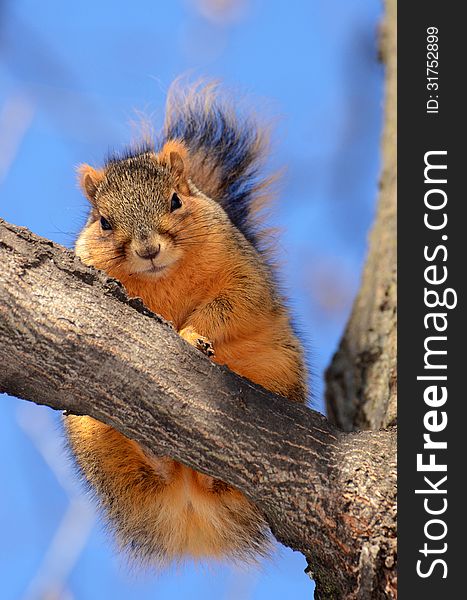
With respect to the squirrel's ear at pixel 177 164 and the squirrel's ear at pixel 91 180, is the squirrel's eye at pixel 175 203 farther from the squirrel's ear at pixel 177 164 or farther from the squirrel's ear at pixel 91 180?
the squirrel's ear at pixel 91 180

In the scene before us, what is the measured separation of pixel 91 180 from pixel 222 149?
0.81 meters

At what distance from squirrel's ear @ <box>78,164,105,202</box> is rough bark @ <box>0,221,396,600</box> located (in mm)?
1084

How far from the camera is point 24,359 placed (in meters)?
2.12

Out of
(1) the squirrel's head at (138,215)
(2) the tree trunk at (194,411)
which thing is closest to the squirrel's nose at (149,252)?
(1) the squirrel's head at (138,215)

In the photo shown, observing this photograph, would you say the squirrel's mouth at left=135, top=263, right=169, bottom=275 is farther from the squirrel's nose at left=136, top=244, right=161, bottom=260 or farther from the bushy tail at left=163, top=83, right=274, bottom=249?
the bushy tail at left=163, top=83, right=274, bottom=249

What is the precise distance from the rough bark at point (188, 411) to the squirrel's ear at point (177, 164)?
1.12 meters

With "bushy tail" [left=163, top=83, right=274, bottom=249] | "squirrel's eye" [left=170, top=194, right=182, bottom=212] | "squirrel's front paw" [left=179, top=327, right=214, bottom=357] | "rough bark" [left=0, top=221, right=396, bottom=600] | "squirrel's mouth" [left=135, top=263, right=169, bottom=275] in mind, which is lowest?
"rough bark" [left=0, top=221, right=396, bottom=600]

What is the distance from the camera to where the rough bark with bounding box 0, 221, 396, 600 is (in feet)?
6.96

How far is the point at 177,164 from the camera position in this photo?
3365 millimetres

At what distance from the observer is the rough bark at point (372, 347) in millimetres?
3271

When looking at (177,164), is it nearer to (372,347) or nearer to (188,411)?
(372,347)

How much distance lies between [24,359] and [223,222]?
1260 millimetres

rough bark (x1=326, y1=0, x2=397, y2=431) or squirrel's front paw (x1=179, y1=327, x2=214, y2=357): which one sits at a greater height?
rough bark (x1=326, y1=0, x2=397, y2=431)

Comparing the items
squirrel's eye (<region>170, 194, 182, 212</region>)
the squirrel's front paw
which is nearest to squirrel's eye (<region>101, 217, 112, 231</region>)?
squirrel's eye (<region>170, 194, 182, 212</region>)
